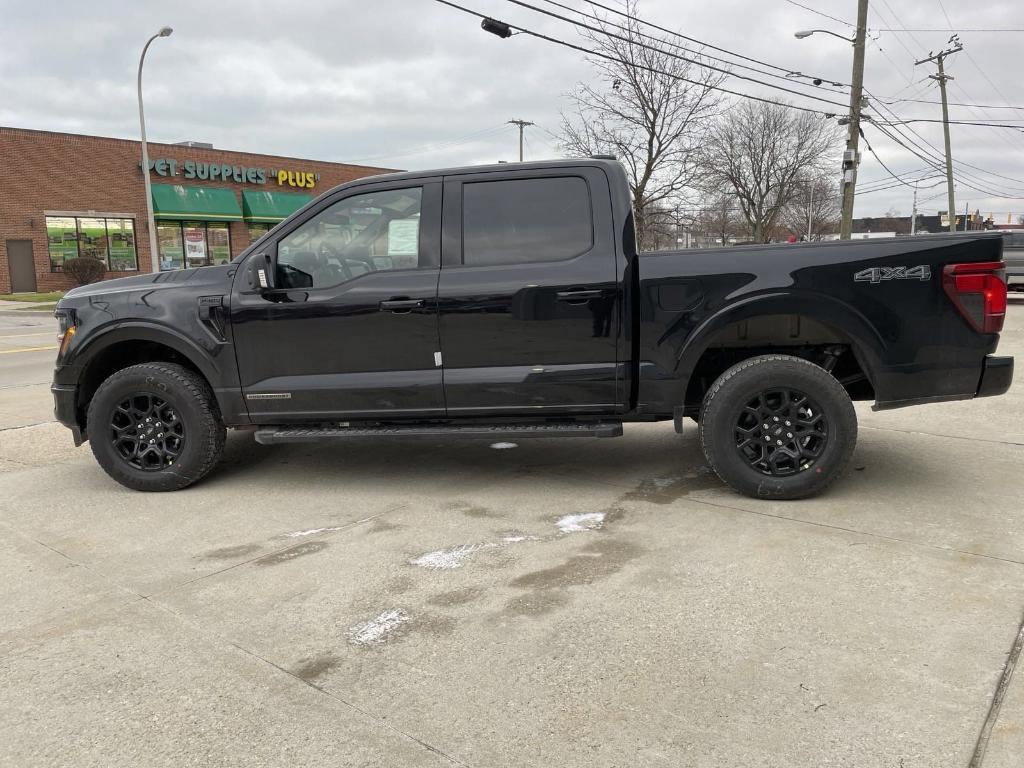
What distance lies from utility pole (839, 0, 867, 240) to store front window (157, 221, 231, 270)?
26.3 m

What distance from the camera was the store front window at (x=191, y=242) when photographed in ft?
113

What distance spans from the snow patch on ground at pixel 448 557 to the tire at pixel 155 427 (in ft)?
6.40

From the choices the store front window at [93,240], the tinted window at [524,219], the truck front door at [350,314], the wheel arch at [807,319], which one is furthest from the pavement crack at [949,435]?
the store front window at [93,240]

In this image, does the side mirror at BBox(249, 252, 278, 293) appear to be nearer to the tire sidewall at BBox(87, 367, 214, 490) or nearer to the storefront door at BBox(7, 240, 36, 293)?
the tire sidewall at BBox(87, 367, 214, 490)

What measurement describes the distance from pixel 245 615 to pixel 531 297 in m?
2.35

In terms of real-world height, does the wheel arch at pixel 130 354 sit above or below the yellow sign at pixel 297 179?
below

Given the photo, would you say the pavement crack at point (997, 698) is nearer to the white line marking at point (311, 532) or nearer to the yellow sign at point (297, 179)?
the white line marking at point (311, 532)

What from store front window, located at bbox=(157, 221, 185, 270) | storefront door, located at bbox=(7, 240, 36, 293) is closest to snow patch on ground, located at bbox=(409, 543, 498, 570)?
storefront door, located at bbox=(7, 240, 36, 293)

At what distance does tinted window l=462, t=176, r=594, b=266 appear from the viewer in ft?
15.5

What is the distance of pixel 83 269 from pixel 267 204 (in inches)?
365

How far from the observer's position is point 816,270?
175 inches

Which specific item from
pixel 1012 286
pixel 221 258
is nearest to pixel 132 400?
pixel 1012 286

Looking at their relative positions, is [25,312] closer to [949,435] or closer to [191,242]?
[191,242]

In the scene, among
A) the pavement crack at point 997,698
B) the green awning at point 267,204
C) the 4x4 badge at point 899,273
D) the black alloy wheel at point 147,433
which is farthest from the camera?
the green awning at point 267,204
